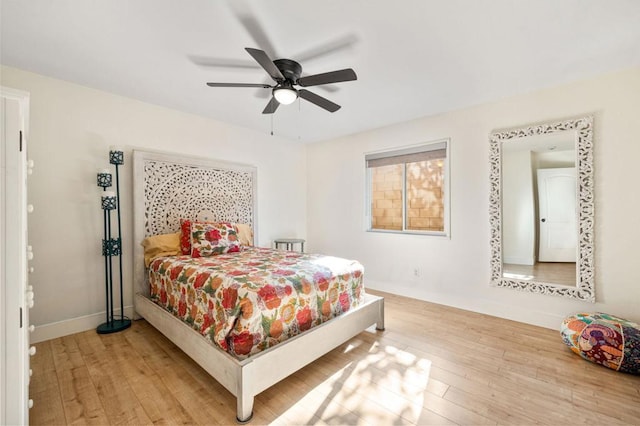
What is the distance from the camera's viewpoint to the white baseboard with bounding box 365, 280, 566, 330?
2.81 metres

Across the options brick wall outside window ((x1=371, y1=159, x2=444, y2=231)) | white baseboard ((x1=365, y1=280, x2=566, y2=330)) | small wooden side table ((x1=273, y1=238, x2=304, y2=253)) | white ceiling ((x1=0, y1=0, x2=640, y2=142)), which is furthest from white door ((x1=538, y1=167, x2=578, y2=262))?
small wooden side table ((x1=273, y1=238, x2=304, y2=253))

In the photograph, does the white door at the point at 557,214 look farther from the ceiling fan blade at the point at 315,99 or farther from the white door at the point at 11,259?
the white door at the point at 11,259

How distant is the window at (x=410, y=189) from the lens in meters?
3.66

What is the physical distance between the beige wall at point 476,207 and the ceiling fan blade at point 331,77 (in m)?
2.09

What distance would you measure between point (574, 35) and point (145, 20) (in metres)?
2.99

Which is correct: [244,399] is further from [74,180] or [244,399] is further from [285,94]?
[74,180]

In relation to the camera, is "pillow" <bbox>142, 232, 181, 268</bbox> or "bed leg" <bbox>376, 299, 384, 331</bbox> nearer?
"bed leg" <bbox>376, 299, 384, 331</bbox>

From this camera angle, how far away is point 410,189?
13.2 ft

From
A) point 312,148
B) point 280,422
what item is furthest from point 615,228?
point 312,148

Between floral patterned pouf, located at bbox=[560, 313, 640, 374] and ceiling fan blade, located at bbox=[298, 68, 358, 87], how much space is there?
8.89 ft

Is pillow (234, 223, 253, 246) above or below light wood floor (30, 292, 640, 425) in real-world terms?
above

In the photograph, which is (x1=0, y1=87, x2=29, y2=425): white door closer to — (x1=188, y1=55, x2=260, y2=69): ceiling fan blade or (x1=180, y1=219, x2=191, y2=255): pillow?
(x1=188, y1=55, x2=260, y2=69): ceiling fan blade

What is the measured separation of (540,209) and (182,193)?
4.10m

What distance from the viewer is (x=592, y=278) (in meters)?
2.58
